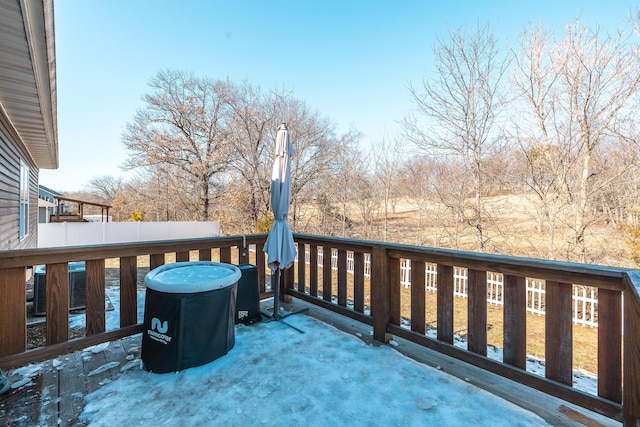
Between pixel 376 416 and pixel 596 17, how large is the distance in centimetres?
796

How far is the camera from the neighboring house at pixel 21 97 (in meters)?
1.92

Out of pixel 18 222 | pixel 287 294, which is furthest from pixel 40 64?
pixel 18 222

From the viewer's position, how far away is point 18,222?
18.5 feet

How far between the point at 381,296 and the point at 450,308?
0.60m

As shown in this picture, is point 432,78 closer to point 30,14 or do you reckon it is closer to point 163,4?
point 163,4

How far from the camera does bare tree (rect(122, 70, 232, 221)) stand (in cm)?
1499

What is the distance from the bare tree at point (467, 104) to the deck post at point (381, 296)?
18.9 feet

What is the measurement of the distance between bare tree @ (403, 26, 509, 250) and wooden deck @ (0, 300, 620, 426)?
5935 mm

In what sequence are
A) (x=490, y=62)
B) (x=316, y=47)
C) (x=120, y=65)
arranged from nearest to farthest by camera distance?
(x=490, y=62), (x=120, y=65), (x=316, y=47)

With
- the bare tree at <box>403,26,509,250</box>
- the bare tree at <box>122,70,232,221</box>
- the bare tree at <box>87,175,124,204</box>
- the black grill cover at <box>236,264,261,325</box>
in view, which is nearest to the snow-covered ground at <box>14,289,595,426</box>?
the black grill cover at <box>236,264,261,325</box>

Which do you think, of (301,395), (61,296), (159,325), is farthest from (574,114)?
(61,296)

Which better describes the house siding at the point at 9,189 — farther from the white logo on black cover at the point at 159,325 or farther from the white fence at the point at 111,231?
the white fence at the point at 111,231

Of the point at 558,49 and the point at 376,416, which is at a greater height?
the point at 558,49

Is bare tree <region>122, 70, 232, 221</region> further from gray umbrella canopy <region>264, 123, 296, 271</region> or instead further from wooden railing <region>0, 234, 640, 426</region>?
wooden railing <region>0, 234, 640, 426</region>
